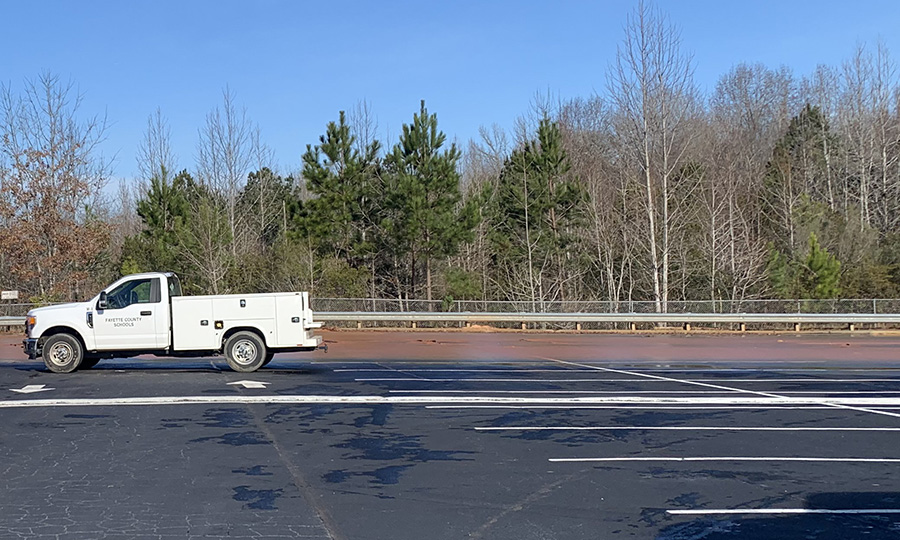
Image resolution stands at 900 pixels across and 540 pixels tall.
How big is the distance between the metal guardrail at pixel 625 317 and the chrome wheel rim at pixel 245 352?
14544mm

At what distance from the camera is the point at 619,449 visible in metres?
Result: 10.1

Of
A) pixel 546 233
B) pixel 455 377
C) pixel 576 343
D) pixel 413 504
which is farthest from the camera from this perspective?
pixel 546 233

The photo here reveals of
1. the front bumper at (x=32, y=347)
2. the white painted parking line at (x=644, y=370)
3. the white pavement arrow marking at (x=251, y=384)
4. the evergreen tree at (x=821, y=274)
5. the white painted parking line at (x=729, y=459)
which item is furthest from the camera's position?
the evergreen tree at (x=821, y=274)

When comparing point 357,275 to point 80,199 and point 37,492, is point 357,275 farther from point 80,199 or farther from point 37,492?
point 37,492

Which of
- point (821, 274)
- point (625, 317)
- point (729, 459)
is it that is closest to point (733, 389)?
point (729, 459)

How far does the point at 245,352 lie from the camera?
1764 centimetres

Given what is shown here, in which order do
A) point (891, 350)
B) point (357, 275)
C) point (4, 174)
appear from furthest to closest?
point (357, 275) < point (4, 174) < point (891, 350)

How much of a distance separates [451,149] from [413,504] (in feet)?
101

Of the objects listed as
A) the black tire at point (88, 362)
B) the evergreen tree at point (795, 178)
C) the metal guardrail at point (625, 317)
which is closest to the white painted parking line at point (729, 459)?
the black tire at point (88, 362)

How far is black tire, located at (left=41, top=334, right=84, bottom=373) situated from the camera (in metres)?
17.2

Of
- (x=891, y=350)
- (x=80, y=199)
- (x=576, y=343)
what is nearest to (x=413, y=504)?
(x=576, y=343)

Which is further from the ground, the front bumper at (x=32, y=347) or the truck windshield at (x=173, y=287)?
the truck windshield at (x=173, y=287)

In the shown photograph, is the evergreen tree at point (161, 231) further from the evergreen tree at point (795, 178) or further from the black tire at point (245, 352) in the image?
the evergreen tree at point (795, 178)

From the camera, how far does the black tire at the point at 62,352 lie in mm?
17250
